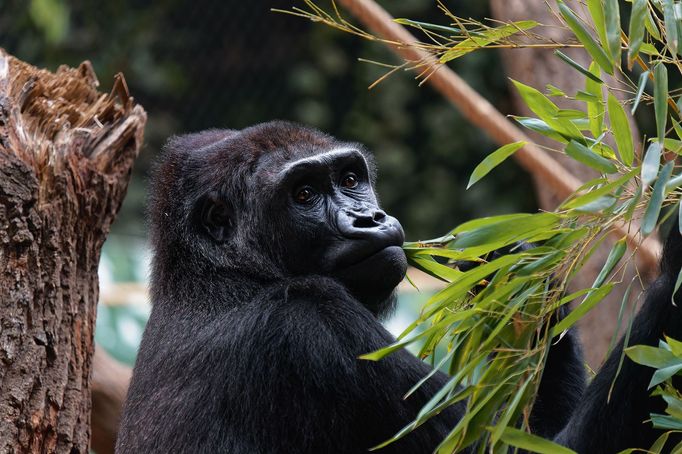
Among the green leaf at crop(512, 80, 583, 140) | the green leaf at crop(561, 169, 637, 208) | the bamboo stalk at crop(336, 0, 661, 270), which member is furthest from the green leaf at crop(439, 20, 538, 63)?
the bamboo stalk at crop(336, 0, 661, 270)

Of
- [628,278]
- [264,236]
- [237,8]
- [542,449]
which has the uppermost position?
[237,8]

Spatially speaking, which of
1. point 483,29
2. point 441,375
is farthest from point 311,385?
point 483,29

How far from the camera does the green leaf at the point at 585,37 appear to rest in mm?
2207

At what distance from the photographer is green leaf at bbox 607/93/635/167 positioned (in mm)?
2279

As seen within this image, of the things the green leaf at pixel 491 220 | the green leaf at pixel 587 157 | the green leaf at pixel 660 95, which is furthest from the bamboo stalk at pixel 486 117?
the green leaf at pixel 660 95

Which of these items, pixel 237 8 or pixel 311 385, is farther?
pixel 237 8

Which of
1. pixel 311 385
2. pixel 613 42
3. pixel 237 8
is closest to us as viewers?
pixel 613 42

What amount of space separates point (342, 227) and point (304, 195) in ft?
0.78

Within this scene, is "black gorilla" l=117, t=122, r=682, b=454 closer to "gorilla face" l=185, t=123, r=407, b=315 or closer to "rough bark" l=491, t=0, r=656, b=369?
"gorilla face" l=185, t=123, r=407, b=315

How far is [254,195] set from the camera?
3498 millimetres

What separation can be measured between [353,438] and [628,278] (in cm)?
263

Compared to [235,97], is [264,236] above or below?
below

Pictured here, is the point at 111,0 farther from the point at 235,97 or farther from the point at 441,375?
the point at 441,375

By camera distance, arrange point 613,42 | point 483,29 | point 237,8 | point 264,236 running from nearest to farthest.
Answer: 1. point 613,42
2. point 483,29
3. point 264,236
4. point 237,8
